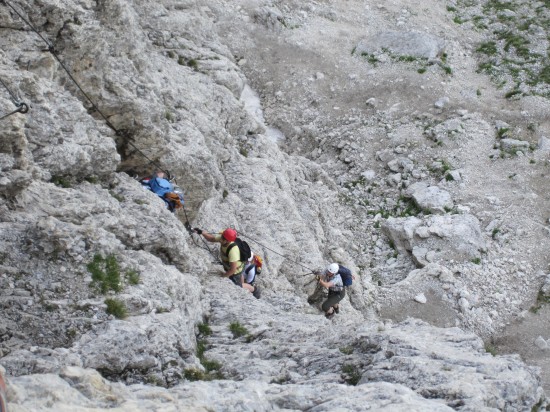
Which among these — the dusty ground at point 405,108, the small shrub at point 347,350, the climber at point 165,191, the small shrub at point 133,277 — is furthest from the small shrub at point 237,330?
the dusty ground at point 405,108

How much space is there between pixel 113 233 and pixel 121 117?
5338 millimetres

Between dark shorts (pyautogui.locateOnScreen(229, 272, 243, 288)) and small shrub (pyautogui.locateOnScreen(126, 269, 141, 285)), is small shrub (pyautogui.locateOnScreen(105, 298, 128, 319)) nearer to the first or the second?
small shrub (pyautogui.locateOnScreen(126, 269, 141, 285))

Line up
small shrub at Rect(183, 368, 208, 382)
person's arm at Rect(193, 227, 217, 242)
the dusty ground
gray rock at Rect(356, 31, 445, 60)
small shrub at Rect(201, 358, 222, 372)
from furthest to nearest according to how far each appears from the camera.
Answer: gray rock at Rect(356, 31, 445, 60) → the dusty ground → person's arm at Rect(193, 227, 217, 242) → small shrub at Rect(201, 358, 222, 372) → small shrub at Rect(183, 368, 208, 382)

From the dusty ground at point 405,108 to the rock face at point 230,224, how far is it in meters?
0.17

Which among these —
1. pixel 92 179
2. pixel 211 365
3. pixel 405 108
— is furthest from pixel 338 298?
pixel 405 108

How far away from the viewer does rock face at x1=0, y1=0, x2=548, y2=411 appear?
10.1 metres

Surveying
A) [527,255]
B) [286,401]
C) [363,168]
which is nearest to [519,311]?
[527,255]

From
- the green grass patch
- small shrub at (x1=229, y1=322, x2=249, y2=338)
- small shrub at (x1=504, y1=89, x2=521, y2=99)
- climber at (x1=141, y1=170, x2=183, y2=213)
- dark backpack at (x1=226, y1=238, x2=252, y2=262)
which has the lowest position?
dark backpack at (x1=226, y1=238, x2=252, y2=262)

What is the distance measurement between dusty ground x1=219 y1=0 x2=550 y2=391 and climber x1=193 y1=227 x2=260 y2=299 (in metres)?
9.92

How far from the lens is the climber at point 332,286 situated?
20.5 meters

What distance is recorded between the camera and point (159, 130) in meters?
17.9

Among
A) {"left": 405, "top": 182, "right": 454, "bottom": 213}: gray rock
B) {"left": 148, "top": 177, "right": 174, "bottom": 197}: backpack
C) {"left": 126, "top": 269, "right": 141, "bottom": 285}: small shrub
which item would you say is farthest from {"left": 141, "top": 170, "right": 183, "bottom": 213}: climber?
{"left": 405, "top": 182, "right": 454, "bottom": 213}: gray rock

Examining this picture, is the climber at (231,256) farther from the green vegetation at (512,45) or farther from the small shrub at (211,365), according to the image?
the green vegetation at (512,45)

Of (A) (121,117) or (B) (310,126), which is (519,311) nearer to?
(B) (310,126)
